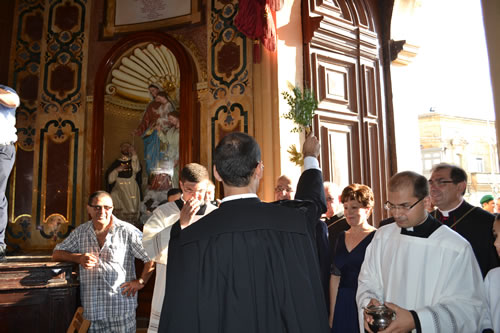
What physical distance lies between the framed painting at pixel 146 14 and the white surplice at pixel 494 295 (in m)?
5.23

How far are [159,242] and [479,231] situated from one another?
7.58ft

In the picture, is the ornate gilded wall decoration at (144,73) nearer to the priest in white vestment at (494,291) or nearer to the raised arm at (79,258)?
the raised arm at (79,258)

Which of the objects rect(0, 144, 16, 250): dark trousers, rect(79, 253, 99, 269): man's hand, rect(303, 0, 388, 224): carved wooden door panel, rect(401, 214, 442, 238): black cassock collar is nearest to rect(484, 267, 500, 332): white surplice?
rect(401, 214, 442, 238): black cassock collar

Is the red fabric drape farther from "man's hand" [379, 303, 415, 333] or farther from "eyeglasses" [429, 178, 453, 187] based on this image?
"man's hand" [379, 303, 415, 333]

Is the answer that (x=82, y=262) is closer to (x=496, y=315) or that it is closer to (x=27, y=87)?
(x=496, y=315)

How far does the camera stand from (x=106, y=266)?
390 centimetres

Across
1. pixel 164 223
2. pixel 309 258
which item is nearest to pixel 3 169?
pixel 164 223

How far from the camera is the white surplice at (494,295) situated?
233 centimetres

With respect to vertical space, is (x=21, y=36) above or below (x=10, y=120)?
above

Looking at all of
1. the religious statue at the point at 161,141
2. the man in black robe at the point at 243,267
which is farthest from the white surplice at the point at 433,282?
the religious statue at the point at 161,141

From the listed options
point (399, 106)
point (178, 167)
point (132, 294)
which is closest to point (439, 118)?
point (399, 106)

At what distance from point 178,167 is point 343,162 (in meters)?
2.46

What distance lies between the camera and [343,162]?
5.96 m

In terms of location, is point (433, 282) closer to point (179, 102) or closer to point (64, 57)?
point (179, 102)
